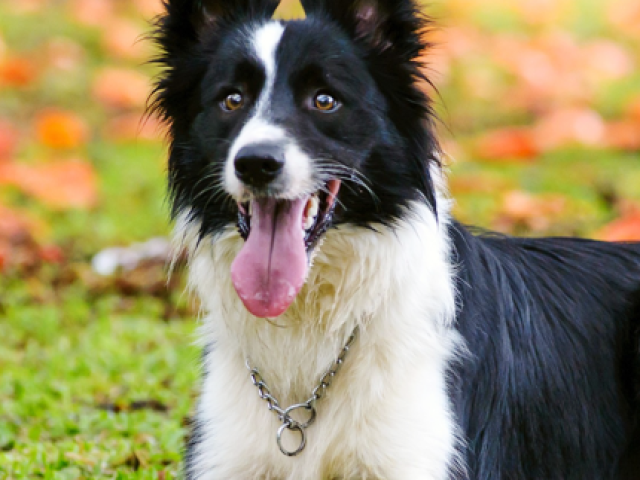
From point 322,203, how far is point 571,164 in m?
7.65

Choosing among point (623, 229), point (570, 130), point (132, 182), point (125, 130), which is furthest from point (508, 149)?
point (125, 130)

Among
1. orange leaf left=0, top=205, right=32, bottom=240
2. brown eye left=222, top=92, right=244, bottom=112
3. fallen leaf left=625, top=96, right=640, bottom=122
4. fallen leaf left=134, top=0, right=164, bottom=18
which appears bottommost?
orange leaf left=0, top=205, right=32, bottom=240

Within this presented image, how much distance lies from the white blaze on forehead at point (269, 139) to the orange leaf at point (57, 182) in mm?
6354

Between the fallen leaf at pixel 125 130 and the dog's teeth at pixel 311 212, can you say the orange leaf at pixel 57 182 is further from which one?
the dog's teeth at pixel 311 212

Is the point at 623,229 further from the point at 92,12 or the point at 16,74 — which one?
the point at 92,12

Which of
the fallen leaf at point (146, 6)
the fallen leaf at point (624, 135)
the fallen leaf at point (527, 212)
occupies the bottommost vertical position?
the fallen leaf at point (527, 212)

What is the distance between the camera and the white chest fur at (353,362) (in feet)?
11.9

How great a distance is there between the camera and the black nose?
3391 millimetres

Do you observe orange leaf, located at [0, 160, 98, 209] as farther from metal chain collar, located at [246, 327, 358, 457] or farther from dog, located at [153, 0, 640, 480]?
metal chain collar, located at [246, 327, 358, 457]

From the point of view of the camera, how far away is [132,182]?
10492mm

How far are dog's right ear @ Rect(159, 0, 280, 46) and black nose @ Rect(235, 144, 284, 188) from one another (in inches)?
34.2

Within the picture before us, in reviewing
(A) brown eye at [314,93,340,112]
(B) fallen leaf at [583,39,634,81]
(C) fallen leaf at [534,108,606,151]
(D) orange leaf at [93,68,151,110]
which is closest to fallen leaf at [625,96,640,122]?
(C) fallen leaf at [534,108,606,151]

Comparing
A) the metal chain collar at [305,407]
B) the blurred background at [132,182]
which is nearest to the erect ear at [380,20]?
the blurred background at [132,182]

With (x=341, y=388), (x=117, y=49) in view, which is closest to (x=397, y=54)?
(x=341, y=388)
